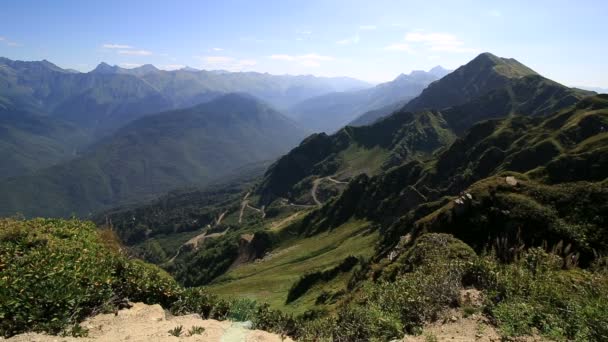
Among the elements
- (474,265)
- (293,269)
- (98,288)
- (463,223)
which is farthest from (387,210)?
(98,288)

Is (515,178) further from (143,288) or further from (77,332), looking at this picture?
(77,332)

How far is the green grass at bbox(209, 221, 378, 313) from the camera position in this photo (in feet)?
264

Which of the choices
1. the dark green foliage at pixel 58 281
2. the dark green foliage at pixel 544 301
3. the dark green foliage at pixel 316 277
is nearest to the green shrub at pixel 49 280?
the dark green foliage at pixel 58 281

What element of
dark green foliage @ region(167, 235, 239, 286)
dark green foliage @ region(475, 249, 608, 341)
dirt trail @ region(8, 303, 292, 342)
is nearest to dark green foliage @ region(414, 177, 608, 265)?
dark green foliage @ region(475, 249, 608, 341)

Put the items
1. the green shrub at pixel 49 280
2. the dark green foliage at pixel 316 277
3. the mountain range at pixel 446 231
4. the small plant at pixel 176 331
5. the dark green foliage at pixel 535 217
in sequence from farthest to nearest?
the dark green foliage at pixel 316 277 < the dark green foliage at pixel 535 217 < the mountain range at pixel 446 231 < the small plant at pixel 176 331 < the green shrub at pixel 49 280

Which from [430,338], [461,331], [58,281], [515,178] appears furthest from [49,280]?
[515,178]

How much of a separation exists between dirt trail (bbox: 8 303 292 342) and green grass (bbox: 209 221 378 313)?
48071mm

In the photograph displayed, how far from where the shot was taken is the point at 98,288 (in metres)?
15.5

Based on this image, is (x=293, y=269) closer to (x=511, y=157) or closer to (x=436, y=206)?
(x=436, y=206)

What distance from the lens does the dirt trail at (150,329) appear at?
13477 mm

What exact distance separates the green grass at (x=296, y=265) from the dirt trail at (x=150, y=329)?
48071 millimetres

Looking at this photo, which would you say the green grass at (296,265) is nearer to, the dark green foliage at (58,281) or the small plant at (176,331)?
the dark green foliage at (58,281)

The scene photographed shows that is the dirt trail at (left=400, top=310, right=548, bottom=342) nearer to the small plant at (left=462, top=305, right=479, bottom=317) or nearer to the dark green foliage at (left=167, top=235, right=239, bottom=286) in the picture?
the small plant at (left=462, top=305, right=479, bottom=317)

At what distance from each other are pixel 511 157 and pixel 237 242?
110515 millimetres
